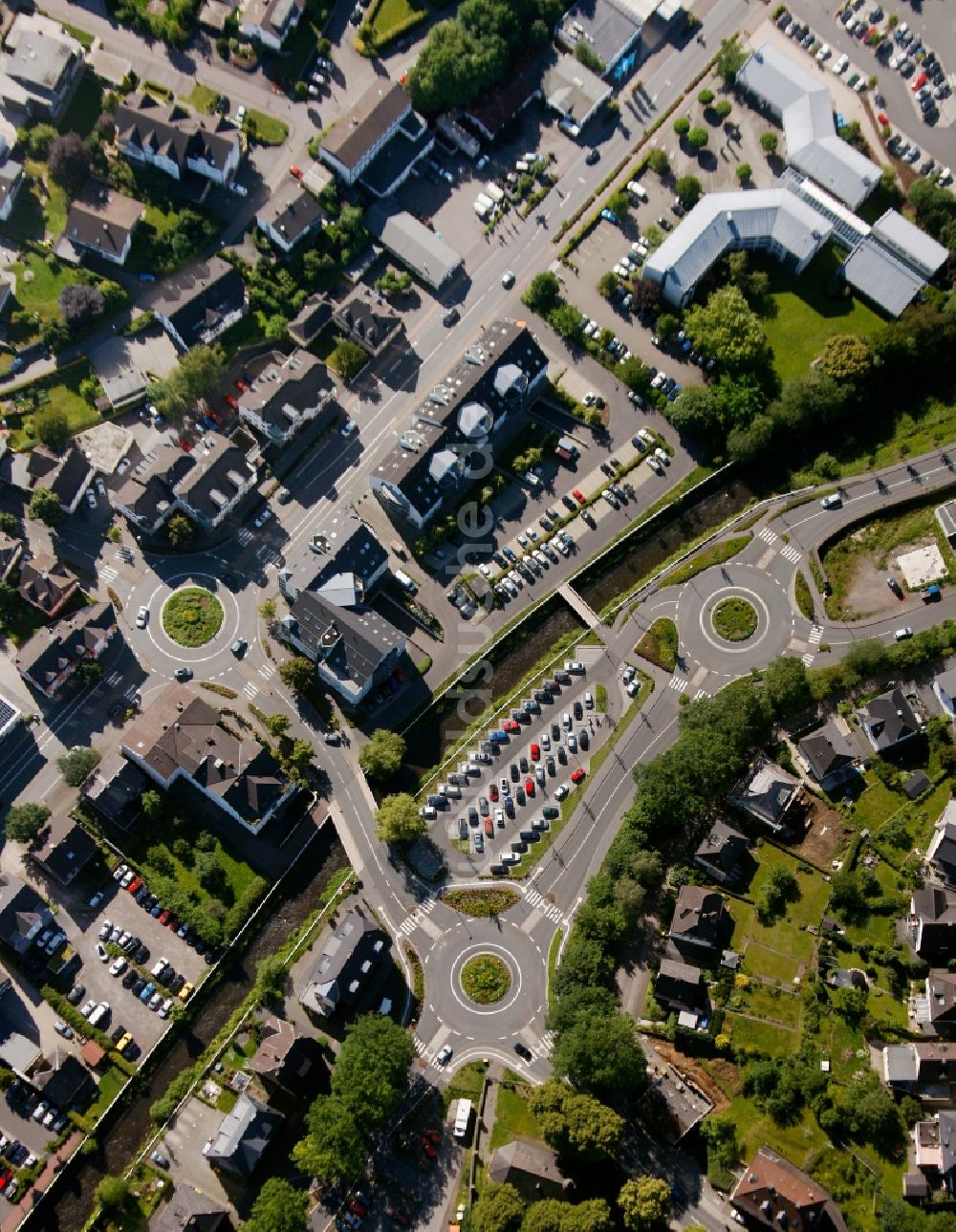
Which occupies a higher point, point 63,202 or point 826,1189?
point 63,202

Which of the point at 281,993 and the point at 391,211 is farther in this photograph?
the point at 391,211

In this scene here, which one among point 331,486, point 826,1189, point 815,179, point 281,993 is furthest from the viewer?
point 815,179

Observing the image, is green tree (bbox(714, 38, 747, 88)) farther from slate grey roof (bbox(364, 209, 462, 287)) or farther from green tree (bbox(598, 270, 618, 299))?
slate grey roof (bbox(364, 209, 462, 287))

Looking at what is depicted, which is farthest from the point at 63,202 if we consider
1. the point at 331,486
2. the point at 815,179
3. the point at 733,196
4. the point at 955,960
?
the point at 955,960

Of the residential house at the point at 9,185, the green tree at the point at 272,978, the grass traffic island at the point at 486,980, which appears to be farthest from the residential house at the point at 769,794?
the residential house at the point at 9,185

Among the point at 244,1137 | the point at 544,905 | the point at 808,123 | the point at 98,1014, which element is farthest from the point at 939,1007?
the point at 808,123

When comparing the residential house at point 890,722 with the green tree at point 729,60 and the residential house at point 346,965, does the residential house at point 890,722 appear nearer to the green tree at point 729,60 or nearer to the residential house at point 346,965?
the residential house at point 346,965

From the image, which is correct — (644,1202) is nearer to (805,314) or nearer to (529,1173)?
(529,1173)

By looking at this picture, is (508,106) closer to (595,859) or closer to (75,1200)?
(595,859)
